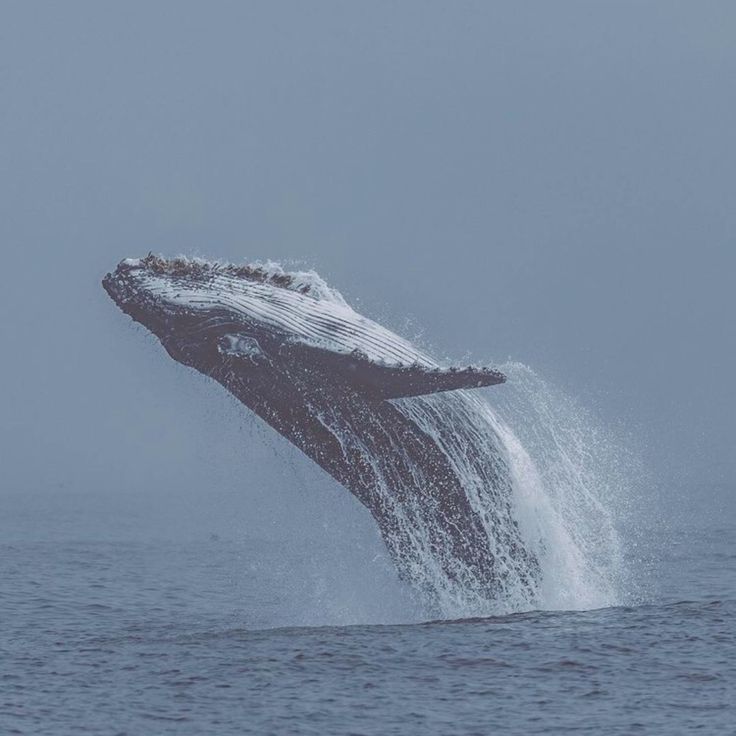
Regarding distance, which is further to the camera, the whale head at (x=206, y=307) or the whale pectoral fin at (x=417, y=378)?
the whale head at (x=206, y=307)

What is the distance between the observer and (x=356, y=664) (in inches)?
730

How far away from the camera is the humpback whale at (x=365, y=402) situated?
18031 millimetres

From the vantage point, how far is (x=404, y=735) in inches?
618

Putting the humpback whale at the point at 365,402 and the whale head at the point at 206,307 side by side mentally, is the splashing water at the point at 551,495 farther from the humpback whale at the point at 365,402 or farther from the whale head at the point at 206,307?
the whale head at the point at 206,307

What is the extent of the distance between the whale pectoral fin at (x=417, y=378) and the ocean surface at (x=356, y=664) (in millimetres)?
3485

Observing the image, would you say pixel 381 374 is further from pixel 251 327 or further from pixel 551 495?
pixel 551 495

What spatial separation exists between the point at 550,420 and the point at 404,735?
5.50 meters

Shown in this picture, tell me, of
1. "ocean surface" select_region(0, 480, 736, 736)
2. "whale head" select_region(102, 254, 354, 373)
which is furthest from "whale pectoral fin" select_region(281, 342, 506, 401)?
"ocean surface" select_region(0, 480, 736, 736)

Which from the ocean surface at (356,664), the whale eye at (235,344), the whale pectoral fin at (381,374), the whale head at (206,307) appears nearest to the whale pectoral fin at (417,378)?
the whale pectoral fin at (381,374)

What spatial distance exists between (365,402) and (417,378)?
166cm

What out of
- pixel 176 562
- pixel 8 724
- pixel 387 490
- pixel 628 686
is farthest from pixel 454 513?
pixel 176 562

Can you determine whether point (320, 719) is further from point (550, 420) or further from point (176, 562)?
point (176, 562)

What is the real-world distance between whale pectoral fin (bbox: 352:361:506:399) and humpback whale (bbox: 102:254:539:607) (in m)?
0.02

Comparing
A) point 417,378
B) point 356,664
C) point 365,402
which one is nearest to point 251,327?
point 365,402
